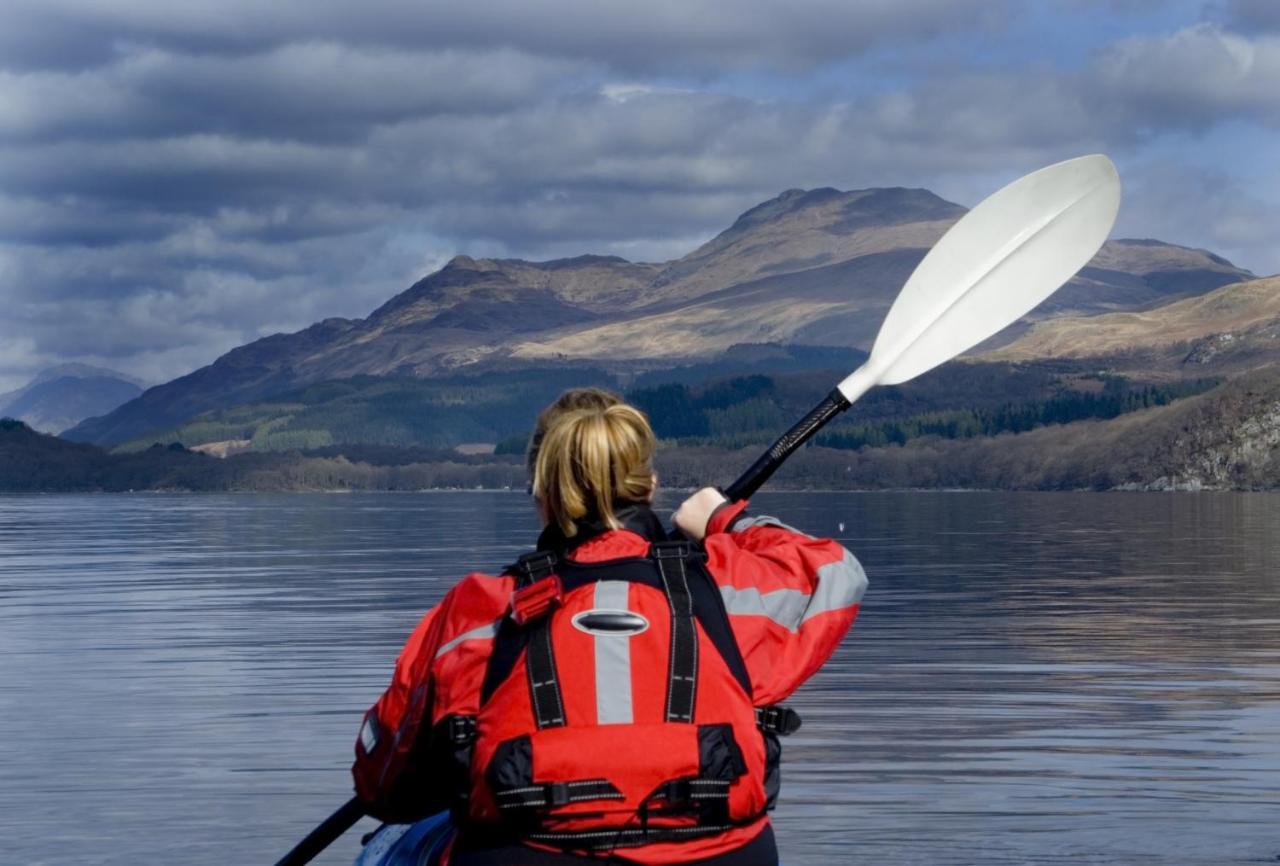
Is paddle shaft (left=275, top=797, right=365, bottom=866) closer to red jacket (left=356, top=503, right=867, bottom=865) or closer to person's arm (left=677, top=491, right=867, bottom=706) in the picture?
red jacket (left=356, top=503, right=867, bottom=865)

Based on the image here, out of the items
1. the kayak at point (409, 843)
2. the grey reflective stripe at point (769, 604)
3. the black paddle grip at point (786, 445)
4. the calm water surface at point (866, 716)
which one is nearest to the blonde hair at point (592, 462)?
the grey reflective stripe at point (769, 604)

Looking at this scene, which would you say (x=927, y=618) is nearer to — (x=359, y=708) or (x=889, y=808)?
(x=359, y=708)

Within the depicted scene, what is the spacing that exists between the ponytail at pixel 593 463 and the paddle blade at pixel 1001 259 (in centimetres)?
295

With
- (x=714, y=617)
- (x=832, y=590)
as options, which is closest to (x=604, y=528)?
→ (x=714, y=617)

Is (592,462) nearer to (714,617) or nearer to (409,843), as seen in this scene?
Result: (714,617)

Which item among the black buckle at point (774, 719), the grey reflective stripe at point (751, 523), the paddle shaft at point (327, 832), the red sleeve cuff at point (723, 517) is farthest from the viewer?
the paddle shaft at point (327, 832)

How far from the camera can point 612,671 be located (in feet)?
18.4

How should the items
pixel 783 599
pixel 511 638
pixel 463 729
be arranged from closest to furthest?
pixel 511 638 → pixel 463 729 → pixel 783 599

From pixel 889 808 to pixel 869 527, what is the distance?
272ft

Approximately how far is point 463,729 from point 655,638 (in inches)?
30.3

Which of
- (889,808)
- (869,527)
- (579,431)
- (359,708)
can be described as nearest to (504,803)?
(579,431)

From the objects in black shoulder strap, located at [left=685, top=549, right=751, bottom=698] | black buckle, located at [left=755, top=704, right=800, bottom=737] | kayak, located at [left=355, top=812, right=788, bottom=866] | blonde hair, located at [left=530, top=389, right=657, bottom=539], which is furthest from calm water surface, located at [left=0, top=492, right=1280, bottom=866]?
blonde hair, located at [left=530, top=389, right=657, bottom=539]

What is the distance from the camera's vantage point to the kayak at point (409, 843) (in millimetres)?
6687

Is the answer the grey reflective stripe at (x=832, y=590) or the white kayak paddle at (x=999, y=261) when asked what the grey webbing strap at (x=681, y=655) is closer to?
the grey reflective stripe at (x=832, y=590)
